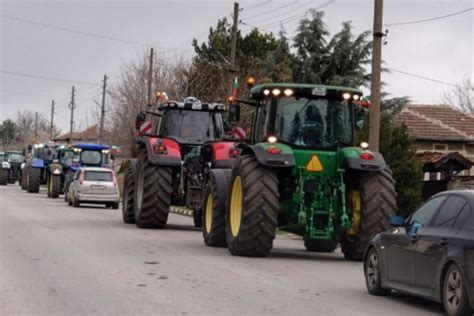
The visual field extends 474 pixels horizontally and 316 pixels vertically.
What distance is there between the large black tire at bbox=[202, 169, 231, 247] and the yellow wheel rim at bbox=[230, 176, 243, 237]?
33.3 inches

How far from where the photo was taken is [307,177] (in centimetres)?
1691

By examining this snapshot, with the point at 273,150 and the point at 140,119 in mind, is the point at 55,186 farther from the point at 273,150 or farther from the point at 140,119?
the point at 273,150

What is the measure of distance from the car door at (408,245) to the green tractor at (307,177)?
15.0 feet

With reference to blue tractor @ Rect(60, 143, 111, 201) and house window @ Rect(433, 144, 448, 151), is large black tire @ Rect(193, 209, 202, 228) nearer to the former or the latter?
blue tractor @ Rect(60, 143, 111, 201)

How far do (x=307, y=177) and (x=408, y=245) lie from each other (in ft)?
18.2

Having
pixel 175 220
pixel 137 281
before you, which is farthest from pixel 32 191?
pixel 137 281

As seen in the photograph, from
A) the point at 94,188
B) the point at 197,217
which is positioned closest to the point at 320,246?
the point at 197,217

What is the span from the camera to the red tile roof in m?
42.6

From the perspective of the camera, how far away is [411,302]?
39.2 ft

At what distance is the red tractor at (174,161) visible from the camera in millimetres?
22719

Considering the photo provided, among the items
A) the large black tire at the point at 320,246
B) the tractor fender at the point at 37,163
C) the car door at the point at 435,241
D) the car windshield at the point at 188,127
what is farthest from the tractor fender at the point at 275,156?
the tractor fender at the point at 37,163

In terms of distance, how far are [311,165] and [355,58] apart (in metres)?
26.9

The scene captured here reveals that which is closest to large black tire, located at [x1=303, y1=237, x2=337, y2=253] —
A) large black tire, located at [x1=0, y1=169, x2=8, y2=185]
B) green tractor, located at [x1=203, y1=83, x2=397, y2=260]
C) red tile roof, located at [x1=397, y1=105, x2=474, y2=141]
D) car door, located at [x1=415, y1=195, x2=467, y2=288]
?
green tractor, located at [x1=203, y1=83, x2=397, y2=260]

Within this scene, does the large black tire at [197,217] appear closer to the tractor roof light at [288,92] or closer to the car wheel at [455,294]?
the tractor roof light at [288,92]
